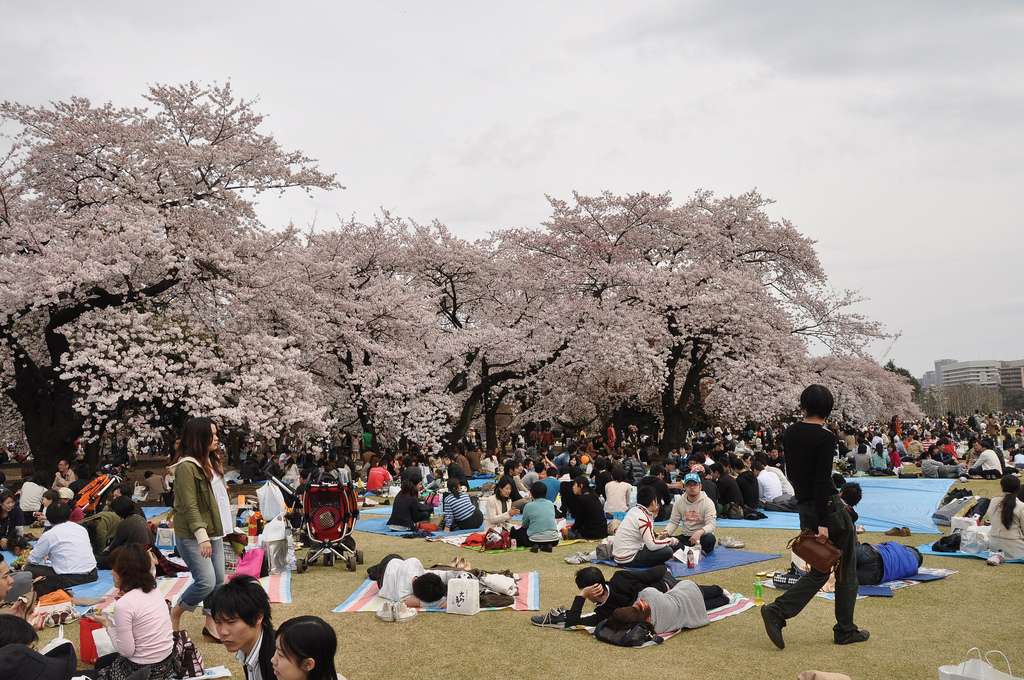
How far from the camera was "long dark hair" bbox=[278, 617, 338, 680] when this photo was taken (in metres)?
3.18

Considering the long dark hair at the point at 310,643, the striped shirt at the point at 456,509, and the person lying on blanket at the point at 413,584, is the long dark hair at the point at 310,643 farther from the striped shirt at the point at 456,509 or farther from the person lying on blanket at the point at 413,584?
the striped shirt at the point at 456,509

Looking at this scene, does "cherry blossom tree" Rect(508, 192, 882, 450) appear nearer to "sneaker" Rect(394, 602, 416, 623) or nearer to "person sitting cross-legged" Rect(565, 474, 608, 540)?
"person sitting cross-legged" Rect(565, 474, 608, 540)

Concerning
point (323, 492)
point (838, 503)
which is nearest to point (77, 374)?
point (323, 492)

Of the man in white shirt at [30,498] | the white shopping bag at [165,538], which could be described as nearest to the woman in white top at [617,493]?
the white shopping bag at [165,538]

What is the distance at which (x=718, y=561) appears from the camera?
9.64 m

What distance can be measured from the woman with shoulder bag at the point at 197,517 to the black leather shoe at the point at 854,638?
4749 millimetres

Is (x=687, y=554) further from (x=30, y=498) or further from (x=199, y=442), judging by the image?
(x=30, y=498)

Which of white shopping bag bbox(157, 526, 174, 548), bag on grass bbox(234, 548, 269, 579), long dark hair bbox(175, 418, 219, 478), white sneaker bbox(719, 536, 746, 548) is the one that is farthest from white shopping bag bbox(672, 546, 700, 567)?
white shopping bag bbox(157, 526, 174, 548)

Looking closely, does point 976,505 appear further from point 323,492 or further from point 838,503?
point 323,492

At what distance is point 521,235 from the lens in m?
28.8

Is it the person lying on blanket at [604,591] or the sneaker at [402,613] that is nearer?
the person lying on blanket at [604,591]

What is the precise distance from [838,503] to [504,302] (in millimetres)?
23312

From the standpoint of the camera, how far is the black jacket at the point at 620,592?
21.6ft

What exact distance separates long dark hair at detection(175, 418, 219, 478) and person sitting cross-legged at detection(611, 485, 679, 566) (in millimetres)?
4715
